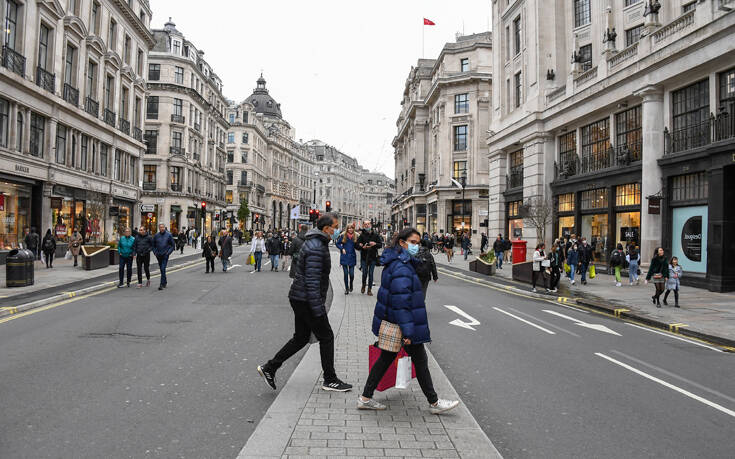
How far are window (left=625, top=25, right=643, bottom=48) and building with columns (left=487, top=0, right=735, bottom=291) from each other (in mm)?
90

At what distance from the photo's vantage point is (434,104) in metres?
60.8

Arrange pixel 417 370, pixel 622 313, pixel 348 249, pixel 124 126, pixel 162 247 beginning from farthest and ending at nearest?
pixel 124 126 < pixel 162 247 < pixel 348 249 < pixel 622 313 < pixel 417 370

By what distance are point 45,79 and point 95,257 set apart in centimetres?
1191

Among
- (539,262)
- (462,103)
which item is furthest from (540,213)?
(462,103)

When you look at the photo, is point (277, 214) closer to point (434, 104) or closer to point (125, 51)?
point (434, 104)

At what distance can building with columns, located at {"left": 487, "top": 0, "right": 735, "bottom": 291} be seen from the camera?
1695 centimetres

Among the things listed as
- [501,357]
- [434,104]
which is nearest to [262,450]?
[501,357]

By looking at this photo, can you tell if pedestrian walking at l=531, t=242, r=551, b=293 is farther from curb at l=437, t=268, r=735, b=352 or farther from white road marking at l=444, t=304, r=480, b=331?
white road marking at l=444, t=304, r=480, b=331

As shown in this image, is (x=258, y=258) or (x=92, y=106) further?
(x=92, y=106)

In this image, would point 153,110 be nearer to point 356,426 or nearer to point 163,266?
point 163,266

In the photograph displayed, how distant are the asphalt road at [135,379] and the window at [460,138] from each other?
46.3 meters

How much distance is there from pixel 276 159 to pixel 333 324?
9890 cm

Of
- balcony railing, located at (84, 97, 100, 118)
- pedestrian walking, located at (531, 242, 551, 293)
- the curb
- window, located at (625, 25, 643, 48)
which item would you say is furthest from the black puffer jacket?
balcony railing, located at (84, 97, 100, 118)

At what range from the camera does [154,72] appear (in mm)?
54938
